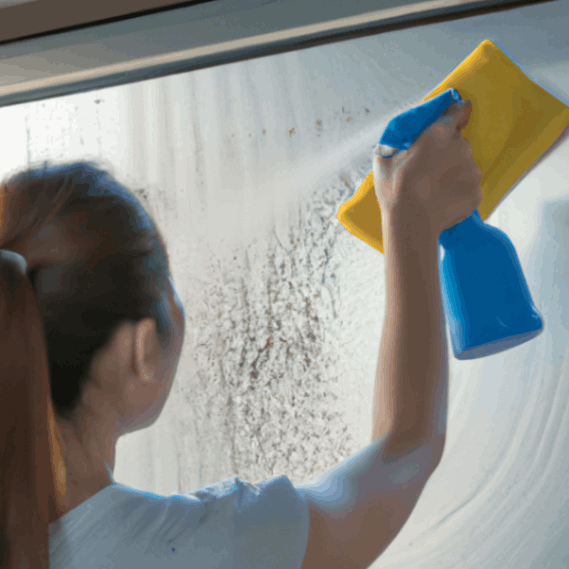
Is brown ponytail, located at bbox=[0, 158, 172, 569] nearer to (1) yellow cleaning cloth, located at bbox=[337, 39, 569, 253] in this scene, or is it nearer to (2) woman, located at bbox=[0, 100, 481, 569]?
(2) woman, located at bbox=[0, 100, 481, 569]

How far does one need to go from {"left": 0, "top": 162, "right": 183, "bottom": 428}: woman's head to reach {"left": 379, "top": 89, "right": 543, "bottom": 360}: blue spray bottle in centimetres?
26

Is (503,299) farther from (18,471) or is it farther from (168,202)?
(18,471)

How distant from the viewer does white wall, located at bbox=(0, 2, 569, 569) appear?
0.37 m

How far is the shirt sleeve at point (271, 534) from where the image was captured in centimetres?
39

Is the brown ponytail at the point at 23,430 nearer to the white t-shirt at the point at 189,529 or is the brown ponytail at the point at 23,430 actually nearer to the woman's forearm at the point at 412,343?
the white t-shirt at the point at 189,529

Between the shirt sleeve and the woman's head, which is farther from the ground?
the woman's head

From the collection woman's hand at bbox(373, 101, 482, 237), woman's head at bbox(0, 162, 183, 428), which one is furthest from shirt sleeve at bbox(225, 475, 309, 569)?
woman's hand at bbox(373, 101, 482, 237)

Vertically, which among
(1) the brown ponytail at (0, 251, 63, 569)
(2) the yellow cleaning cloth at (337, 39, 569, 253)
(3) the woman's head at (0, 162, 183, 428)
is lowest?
(1) the brown ponytail at (0, 251, 63, 569)

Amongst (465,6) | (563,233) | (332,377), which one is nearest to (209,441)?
(332,377)

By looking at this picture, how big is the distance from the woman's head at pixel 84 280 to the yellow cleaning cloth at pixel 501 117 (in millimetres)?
313

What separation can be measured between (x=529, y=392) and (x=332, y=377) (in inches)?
6.3

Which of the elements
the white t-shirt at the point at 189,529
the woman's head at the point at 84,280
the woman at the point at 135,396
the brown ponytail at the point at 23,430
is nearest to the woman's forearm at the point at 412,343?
the woman at the point at 135,396

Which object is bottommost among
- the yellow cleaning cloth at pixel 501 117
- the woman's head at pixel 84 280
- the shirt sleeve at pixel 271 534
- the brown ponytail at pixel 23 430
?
the shirt sleeve at pixel 271 534

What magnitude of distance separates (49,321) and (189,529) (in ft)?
0.76
